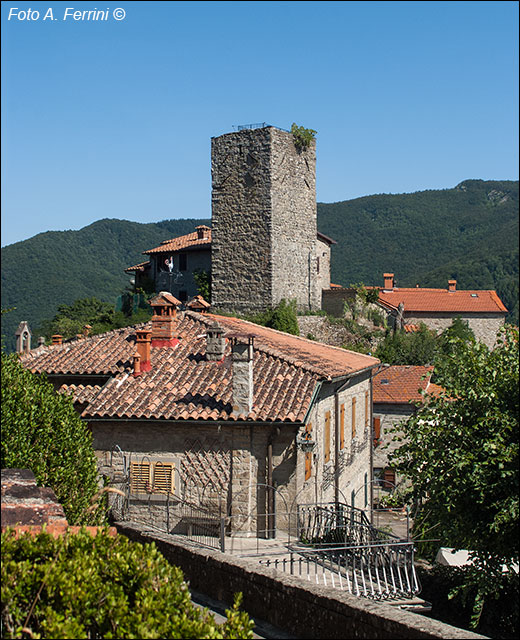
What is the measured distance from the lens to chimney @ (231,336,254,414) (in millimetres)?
13703

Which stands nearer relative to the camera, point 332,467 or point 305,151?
point 332,467

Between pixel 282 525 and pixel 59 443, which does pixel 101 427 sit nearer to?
pixel 282 525

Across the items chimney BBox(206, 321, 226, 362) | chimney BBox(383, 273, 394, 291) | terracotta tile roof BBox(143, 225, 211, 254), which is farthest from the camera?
chimney BBox(383, 273, 394, 291)

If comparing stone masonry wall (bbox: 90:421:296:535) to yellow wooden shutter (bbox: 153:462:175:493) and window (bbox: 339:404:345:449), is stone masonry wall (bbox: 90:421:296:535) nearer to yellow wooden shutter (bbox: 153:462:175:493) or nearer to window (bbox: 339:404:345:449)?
yellow wooden shutter (bbox: 153:462:175:493)

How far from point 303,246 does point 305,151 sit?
4836 millimetres

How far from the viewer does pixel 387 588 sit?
11156mm

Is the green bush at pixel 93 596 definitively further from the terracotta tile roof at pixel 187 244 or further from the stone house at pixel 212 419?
the terracotta tile roof at pixel 187 244

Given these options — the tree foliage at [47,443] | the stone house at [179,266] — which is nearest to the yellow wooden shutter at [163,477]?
the tree foliage at [47,443]

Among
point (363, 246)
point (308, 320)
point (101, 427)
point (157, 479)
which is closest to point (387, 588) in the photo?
point (157, 479)

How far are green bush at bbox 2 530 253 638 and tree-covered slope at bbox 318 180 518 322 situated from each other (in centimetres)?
7742

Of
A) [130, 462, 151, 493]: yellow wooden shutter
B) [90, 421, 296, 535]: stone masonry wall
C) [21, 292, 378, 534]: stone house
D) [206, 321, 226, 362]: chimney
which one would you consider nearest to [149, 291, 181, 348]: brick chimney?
[21, 292, 378, 534]: stone house

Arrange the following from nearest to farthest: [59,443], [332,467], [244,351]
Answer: [59,443] → [244,351] → [332,467]

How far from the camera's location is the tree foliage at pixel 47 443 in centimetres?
860

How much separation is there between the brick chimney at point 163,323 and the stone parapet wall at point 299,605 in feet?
25.4
